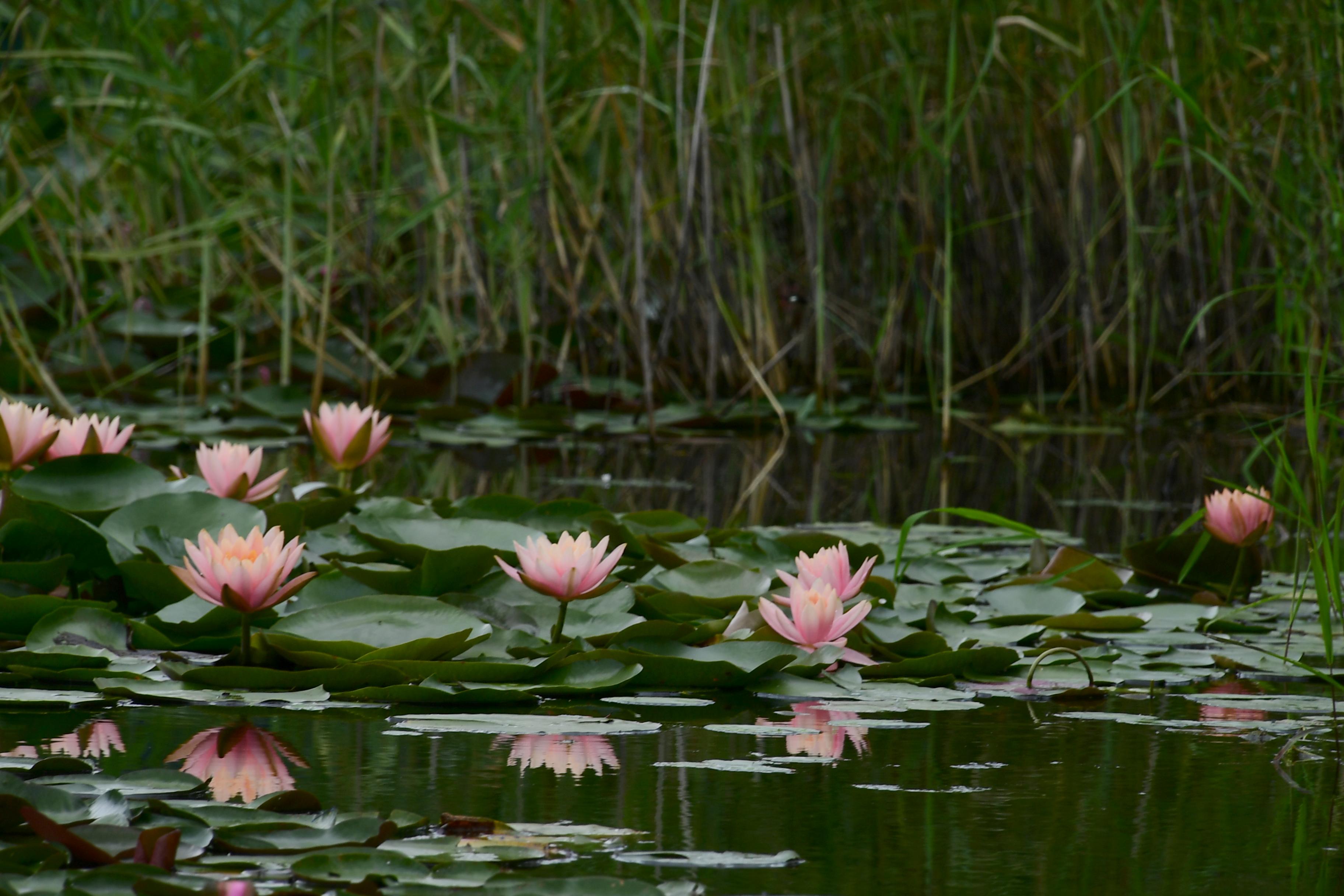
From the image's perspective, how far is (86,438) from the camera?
1.71m

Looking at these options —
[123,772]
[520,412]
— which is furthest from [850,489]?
[123,772]

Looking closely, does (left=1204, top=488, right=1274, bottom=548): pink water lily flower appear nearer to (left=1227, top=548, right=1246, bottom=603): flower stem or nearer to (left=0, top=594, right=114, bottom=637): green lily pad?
(left=1227, top=548, right=1246, bottom=603): flower stem

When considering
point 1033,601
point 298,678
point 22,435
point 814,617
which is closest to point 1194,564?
point 1033,601

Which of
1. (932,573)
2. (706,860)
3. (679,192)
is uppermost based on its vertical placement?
(679,192)

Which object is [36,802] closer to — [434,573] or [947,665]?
[434,573]

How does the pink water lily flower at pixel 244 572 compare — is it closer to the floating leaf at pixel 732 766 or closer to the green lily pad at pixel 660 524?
the floating leaf at pixel 732 766

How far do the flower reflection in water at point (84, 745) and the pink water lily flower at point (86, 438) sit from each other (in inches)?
25.6

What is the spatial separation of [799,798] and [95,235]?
4171mm

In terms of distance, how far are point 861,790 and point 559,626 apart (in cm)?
44

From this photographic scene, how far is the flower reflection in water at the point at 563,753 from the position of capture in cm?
101

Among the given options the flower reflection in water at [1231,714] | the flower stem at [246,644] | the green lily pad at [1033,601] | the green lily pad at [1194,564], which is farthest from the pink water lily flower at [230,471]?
the green lily pad at [1194,564]

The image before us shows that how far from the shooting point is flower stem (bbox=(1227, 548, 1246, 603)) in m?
1.84

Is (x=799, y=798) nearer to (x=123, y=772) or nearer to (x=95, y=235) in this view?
(x=123, y=772)

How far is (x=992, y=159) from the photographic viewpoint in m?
4.74
